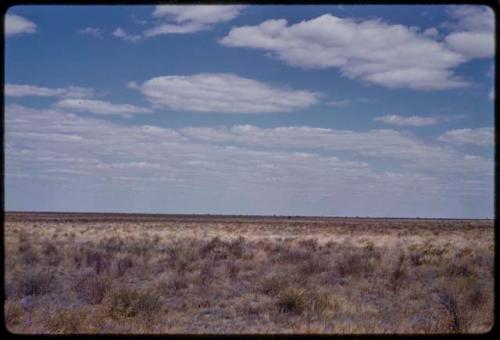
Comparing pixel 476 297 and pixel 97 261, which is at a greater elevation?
pixel 476 297

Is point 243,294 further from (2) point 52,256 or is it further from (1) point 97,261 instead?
(2) point 52,256

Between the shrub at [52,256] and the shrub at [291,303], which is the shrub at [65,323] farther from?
the shrub at [52,256]

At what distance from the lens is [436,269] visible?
15.7 meters

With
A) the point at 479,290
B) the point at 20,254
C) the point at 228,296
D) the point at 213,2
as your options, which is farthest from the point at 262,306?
the point at 20,254

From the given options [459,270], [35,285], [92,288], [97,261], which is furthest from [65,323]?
[459,270]

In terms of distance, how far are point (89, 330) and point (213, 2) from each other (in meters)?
5.60

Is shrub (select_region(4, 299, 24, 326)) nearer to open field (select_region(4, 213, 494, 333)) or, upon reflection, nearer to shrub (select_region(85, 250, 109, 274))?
open field (select_region(4, 213, 494, 333))

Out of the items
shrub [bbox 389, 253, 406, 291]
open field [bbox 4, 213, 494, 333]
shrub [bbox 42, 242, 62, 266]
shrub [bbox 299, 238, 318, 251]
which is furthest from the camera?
shrub [bbox 299, 238, 318, 251]

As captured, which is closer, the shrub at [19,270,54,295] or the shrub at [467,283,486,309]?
the shrub at [467,283,486,309]

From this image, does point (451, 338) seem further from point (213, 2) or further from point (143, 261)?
point (143, 261)

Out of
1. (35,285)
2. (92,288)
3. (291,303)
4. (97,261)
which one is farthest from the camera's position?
(97,261)

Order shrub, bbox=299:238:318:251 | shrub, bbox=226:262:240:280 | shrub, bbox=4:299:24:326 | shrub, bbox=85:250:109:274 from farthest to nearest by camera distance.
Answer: shrub, bbox=299:238:318:251 → shrub, bbox=85:250:109:274 → shrub, bbox=226:262:240:280 → shrub, bbox=4:299:24:326

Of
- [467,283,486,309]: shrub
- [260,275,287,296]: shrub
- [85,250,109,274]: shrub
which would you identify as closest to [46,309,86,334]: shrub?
[260,275,287,296]: shrub

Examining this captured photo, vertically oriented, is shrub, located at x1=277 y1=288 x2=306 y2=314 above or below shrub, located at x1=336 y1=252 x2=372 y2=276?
below
